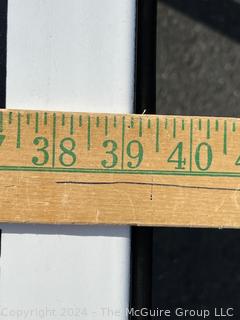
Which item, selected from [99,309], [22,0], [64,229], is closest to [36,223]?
[64,229]

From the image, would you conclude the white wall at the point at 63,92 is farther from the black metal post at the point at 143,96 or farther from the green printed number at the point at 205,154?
the green printed number at the point at 205,154

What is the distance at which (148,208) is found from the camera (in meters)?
0.65

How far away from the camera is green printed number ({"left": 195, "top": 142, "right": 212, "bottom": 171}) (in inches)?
25.7

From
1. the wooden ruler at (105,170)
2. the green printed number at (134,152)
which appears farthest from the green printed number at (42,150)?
the green printed number at (134,152)

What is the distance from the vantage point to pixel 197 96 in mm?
897

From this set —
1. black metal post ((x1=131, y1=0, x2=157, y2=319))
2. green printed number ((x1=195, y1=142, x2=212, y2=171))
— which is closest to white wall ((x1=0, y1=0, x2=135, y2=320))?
black metal post ((x1=131, y1=0, x2=157, y2=319))

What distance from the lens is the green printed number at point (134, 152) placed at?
0.65 metres

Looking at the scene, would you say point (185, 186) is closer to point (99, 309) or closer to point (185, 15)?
point (99, 309)

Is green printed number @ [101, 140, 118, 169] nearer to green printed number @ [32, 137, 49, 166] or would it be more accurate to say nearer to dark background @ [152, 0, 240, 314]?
green printed number @ [32, 137, 49, 166]

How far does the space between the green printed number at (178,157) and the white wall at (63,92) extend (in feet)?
0.32

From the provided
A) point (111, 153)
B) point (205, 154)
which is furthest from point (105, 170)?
point (205, 154)

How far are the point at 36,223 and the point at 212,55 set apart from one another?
A: 0.45 meters

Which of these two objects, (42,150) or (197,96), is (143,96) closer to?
(42,150)

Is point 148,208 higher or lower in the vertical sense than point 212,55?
lower
